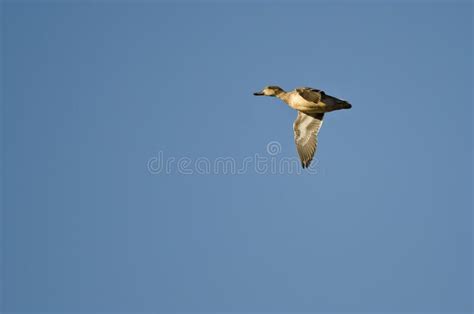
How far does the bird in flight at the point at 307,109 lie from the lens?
19.5 metres

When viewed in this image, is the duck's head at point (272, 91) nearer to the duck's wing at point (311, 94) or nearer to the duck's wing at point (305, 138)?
the duck's wing at point (305, 138)

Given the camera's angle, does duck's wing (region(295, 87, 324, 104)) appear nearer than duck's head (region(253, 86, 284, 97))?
Yes

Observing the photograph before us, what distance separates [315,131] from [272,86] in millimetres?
1542

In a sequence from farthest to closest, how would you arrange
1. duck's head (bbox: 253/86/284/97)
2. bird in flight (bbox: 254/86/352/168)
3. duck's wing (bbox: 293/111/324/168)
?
duck's wing (bbox: 293/111/324/168) → duck's head (bbox: 253/86/284/97) → bird in flight (bbox: 254/86/352/168)

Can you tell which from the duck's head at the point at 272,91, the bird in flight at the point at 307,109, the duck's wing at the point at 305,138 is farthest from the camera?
the duck's wing at the point at 305,138

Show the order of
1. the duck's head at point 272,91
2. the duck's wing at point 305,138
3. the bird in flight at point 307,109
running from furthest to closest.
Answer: the duck's wing at point 305,138 < the duck's head at point 272,91 < the bird in flight at point 307,109

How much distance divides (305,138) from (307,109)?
134 cm

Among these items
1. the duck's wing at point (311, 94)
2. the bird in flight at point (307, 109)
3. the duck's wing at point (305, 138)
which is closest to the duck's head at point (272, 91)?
the bird in flight at point (307, 109)

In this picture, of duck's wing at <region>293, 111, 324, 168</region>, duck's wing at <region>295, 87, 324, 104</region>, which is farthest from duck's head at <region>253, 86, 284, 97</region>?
duck's wing at <region>295, 87, 324, 104</region>

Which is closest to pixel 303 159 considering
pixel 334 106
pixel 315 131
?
pixel 315 131

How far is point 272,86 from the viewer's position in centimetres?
2102

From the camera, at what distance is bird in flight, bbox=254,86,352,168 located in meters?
19.5

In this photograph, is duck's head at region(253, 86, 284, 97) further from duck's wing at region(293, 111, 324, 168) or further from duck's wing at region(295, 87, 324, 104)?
duck's wing at region(295, 87, 324, 104)

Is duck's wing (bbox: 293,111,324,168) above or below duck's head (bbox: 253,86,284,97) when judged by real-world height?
below
